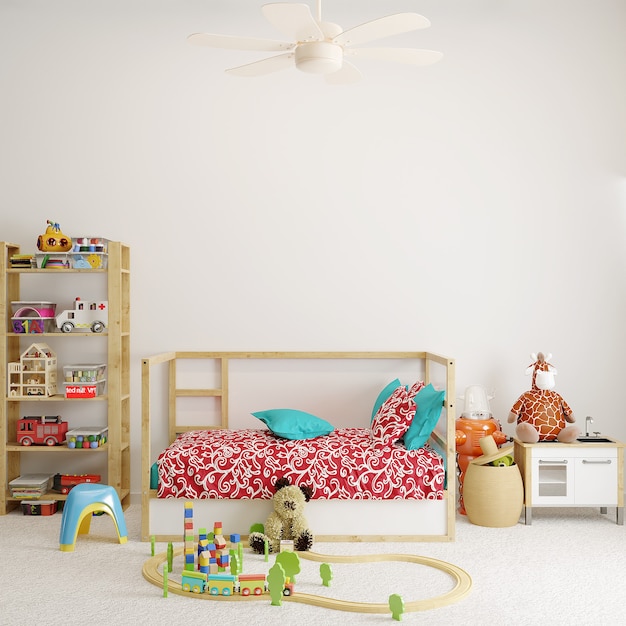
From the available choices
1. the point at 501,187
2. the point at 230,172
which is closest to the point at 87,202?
the point at 230,172

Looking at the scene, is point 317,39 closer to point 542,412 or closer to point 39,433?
point 542,412

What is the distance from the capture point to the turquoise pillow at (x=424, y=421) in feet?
11.7

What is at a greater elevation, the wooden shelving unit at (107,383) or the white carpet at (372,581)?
the wooden shelving unit at (107,383)

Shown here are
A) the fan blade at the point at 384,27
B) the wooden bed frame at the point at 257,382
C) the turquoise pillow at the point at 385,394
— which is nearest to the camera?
the fan blade at the point at 384,27

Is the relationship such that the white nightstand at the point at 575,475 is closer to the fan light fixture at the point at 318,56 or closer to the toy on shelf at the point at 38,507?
the fan light fixture at the point at 318,56

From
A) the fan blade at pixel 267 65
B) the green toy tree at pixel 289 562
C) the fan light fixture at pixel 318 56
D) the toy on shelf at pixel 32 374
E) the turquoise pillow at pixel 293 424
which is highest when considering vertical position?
the fan blade at pixel 267 65

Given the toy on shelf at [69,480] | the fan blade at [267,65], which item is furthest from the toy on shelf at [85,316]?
the fan blade at [267,65]

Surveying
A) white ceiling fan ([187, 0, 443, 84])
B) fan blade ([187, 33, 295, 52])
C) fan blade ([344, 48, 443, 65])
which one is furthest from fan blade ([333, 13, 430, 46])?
fan blade ([187, 33, 295, 52])

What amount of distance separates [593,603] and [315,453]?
1341 millimetres

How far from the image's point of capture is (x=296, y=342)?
4328 millimetres

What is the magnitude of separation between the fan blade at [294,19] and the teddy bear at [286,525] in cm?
192

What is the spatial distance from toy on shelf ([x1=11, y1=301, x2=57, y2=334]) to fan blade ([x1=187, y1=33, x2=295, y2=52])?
2.01 metres

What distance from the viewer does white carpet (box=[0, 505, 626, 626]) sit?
2.63 meters

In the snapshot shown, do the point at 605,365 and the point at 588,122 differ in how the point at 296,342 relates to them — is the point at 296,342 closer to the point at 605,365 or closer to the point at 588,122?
the point at 605,365
